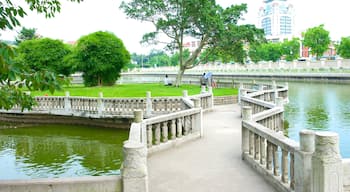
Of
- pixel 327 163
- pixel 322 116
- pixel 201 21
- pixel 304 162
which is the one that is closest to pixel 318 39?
pixel 201 21

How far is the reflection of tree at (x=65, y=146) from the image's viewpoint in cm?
1298

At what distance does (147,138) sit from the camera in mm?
8508

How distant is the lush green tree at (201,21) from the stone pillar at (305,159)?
24.6 metres

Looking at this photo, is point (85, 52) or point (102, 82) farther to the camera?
point (102, 82)

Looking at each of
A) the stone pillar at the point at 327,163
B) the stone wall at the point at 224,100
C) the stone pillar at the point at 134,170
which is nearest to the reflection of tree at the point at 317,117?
the stone wall at the point at 224,100

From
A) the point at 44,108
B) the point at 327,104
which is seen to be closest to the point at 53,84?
the point at 44,108

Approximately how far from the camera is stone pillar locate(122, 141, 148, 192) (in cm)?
444

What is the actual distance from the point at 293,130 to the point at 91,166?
937 centimetres

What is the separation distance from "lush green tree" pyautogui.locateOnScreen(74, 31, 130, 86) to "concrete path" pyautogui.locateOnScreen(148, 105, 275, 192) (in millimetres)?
22202

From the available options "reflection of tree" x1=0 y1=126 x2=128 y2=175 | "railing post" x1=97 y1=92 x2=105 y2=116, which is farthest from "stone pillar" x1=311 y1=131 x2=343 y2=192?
"railing post" x1=97 y1=92 x2=105 y2=116

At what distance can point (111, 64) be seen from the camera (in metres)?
31.8

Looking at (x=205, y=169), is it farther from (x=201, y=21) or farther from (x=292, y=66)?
(x=292, y=66)

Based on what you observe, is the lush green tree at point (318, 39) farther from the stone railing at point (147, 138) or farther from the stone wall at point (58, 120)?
the stone railing at point (147, 138)

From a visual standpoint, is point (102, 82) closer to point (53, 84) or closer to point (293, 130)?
point (293, 130)
